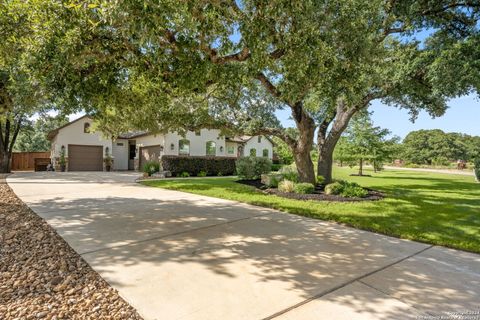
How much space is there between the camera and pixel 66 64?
191 inches

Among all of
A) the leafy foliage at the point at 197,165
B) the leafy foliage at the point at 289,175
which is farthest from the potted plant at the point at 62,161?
the leafy foliage at the point at 289,175

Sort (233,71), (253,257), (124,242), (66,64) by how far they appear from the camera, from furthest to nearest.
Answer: (233,71), (66,64), (124,242), (253,257)

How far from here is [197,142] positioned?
22.6 m

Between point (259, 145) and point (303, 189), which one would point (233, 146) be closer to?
point (259, 145)

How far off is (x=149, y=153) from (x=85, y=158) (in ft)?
18.0

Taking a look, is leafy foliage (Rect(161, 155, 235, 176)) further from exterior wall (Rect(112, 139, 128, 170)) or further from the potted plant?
the potted plant

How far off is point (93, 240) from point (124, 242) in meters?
0.56

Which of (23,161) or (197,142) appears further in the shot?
(23,161)

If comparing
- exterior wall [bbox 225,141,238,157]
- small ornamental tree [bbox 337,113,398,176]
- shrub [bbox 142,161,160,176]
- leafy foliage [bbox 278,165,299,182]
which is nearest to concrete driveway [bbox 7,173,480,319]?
leafy foliage [bbox 278,165,299,182]

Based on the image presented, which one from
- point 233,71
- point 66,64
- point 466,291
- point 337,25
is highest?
point 337,25

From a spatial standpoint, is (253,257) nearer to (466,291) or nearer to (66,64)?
(466,291)

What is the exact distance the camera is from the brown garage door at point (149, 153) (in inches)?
849

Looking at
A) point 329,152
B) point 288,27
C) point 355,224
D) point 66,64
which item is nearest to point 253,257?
point 355,224

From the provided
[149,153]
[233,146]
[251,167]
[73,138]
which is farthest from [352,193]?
[73,138]
